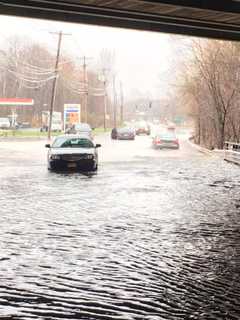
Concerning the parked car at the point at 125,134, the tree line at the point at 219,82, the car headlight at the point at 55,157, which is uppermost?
the tree line at the point at 219,82

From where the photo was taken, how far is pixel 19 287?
23.4ft

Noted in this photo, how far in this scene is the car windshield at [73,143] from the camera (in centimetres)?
2561

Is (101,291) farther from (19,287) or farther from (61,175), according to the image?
(61,175)

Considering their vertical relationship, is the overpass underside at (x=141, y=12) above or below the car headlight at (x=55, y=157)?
above

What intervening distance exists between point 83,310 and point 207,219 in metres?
6.94

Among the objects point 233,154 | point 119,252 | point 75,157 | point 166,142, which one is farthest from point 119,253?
point 166,142

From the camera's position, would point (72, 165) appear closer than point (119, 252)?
No

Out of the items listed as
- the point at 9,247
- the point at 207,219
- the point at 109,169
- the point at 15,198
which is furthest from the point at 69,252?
the point at 109,169

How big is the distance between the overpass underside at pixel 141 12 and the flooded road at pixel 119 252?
5.35 m

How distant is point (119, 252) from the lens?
9.20 meters

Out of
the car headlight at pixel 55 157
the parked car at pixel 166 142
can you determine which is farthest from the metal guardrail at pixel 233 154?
the car headlight at pixel 55 157

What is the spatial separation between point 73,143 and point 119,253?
55.6ft

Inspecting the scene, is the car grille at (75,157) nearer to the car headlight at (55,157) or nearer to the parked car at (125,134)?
the car headlight at (55,157)

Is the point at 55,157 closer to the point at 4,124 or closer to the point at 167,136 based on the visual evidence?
the point at 167,136
